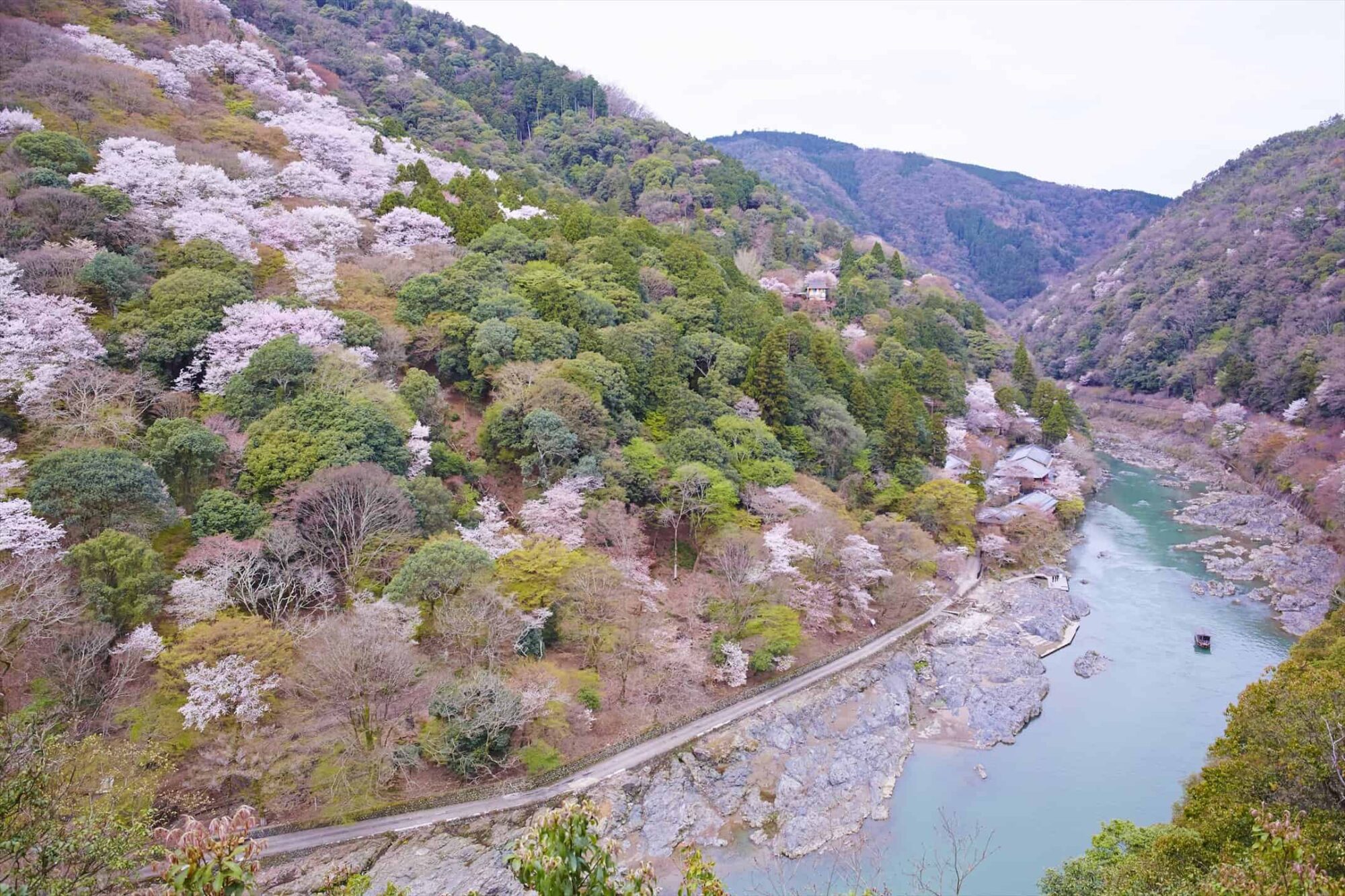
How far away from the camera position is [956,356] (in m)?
49.7

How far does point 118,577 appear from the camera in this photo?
15336 mm

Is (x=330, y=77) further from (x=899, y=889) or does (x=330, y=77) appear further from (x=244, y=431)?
(x=899, y=889)

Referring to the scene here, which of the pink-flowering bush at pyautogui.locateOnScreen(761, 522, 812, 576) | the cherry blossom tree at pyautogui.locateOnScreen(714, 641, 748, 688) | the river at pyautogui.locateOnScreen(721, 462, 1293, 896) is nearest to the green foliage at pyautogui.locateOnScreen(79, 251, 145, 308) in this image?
the cherry blossom tree at pyautogui.locateOnScreen(714, 641, 748, 688)

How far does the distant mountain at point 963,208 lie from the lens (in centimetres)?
12188

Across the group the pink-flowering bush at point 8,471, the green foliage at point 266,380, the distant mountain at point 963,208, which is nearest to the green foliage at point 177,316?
the green foliage at point 266,380

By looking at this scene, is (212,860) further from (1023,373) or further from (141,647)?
(1023,373)

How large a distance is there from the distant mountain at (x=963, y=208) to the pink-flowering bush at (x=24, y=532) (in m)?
111

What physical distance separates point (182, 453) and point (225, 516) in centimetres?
253

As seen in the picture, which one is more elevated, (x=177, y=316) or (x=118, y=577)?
(x=177, y=316)

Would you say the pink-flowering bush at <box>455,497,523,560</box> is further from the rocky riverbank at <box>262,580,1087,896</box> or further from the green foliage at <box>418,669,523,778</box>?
the rocky riverbank at <box>262,580,1087,896</box>

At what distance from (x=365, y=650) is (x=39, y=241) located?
20.0 metres

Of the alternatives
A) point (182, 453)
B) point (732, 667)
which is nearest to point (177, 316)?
point (182, 453)

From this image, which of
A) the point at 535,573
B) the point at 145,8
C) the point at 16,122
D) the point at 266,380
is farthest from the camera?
the point at 145,8

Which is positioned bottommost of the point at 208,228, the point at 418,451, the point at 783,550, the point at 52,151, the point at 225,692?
the point at 225,692
